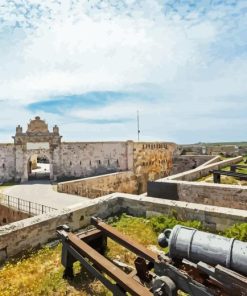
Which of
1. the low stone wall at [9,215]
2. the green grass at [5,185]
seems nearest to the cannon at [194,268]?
the low stone wall at [9,215]

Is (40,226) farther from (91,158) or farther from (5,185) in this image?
(91,158)

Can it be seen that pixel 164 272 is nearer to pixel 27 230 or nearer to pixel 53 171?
pixel 27 230

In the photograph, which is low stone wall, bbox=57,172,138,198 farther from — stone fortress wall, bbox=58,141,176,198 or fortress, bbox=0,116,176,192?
fortress, bbox=0,116,176,192

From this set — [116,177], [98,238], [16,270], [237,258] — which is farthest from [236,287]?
[116,177]

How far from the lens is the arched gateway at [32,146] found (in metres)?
25.7

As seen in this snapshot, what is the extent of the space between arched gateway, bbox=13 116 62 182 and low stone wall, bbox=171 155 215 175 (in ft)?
39.8

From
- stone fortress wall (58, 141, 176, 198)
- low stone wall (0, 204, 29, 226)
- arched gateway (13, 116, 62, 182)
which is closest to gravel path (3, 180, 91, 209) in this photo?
stone fortress wall (58, 141, 176, 198)

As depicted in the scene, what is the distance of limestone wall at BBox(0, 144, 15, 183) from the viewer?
2562 cm

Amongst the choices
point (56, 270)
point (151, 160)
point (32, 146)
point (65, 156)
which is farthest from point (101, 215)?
point (151, 160)

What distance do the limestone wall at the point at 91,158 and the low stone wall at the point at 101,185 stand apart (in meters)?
1.58

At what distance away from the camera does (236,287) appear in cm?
289

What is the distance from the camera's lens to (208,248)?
3252 millimetres

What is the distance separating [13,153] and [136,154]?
11.0 meters

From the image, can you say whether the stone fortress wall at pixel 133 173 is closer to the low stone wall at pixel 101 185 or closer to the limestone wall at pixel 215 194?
the low stone wall at pixel 101 185
